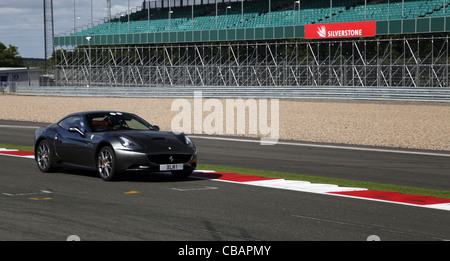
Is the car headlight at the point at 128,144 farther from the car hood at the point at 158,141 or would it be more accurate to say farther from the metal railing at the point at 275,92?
the metal railing at the point at 275,92

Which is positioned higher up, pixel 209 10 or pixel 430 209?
pixel 209 10

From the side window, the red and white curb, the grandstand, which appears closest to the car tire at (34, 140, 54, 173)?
the side window

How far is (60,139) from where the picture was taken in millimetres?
12617

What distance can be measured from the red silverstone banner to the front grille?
32.9 m

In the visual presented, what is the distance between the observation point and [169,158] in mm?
11562

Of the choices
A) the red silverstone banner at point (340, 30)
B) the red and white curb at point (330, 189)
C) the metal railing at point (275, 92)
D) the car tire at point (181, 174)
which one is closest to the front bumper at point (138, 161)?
the car tire at point (181, 174)

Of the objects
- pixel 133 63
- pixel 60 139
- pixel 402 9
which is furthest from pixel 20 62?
pixel 60 139

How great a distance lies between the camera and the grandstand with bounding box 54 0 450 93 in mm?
41375

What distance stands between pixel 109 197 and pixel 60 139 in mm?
3121

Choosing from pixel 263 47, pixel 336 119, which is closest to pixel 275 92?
pixel 263 47

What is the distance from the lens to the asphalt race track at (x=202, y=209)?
7355 mm

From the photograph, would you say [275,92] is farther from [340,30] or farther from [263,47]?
[263,47]
